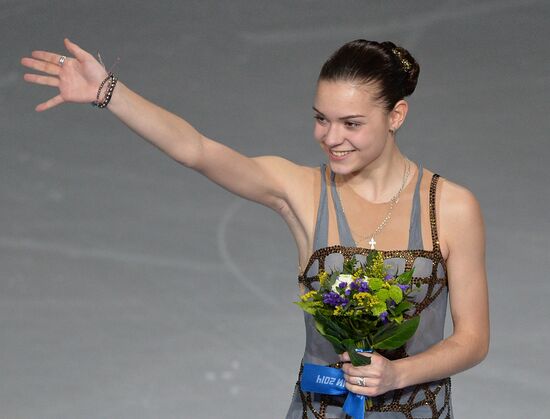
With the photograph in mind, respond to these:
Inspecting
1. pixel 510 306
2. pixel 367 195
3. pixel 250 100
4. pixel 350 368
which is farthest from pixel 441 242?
pixel 250 100

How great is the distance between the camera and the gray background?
574 cm

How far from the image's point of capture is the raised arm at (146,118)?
3.00 m

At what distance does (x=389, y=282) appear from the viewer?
9.59ft

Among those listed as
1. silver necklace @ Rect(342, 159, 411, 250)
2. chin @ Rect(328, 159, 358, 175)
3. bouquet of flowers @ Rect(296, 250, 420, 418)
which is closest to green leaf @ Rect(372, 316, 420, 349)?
bouquet of flowers @ Rect(296, 250, 420, 418)

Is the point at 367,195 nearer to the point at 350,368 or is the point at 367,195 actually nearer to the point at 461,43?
the point at 350,368

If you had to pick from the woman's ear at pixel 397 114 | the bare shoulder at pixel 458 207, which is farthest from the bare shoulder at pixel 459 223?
the woman's ear at pixel 397 114

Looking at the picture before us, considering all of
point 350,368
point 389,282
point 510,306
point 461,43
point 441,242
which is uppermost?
point 461,43

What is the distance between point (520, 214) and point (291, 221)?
10.3ft

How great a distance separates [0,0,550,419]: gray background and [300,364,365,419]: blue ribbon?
2524 millimetres

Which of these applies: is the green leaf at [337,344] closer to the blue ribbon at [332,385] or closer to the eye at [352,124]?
the blue ribbon at [332,385]

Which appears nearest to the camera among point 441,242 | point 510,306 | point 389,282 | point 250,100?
point 389,282

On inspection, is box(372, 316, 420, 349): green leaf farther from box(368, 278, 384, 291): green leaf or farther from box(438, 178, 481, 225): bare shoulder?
box(438, 178, 481, 225): bare shoulder

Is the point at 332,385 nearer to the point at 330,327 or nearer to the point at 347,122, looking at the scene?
the point at 330,327

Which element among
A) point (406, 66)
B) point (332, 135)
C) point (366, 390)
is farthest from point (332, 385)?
point (406, 66)
